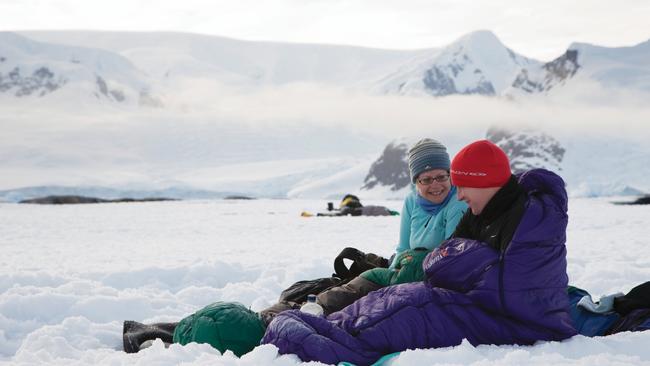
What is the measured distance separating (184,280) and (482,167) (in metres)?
3.69

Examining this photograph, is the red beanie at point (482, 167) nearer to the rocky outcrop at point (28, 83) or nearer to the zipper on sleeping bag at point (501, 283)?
the zipper on sleeping bag at point (501, 283)

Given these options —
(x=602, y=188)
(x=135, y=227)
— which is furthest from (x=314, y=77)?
(x=135, y=227)

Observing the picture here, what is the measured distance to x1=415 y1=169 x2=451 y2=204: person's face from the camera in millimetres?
4035

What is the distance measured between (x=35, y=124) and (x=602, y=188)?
341 ft

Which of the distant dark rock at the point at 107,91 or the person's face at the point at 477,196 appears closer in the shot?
the person's face at the point at 477,196

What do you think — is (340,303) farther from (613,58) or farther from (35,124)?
(35,124)

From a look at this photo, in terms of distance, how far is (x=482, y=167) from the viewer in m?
3.08

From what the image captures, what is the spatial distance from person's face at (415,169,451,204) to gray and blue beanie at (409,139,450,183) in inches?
Answer: 1.3

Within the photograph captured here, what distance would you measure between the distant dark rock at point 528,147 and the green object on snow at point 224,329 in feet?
229

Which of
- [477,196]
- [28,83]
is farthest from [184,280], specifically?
[28,83]

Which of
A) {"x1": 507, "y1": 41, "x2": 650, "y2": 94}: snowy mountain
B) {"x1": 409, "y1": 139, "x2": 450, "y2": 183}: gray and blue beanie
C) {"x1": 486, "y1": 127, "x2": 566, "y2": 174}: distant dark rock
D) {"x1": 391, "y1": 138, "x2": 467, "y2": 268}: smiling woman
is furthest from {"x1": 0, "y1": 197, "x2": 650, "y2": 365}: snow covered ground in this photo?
{"x1": 507, "y1": 41, "x2": 650, "y2": 94}: snowy mountain

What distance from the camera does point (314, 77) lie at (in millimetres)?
196750

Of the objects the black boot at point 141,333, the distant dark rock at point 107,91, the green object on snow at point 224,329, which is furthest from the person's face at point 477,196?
the distant dark rock at point 107,91

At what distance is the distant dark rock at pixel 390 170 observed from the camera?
316 feet
